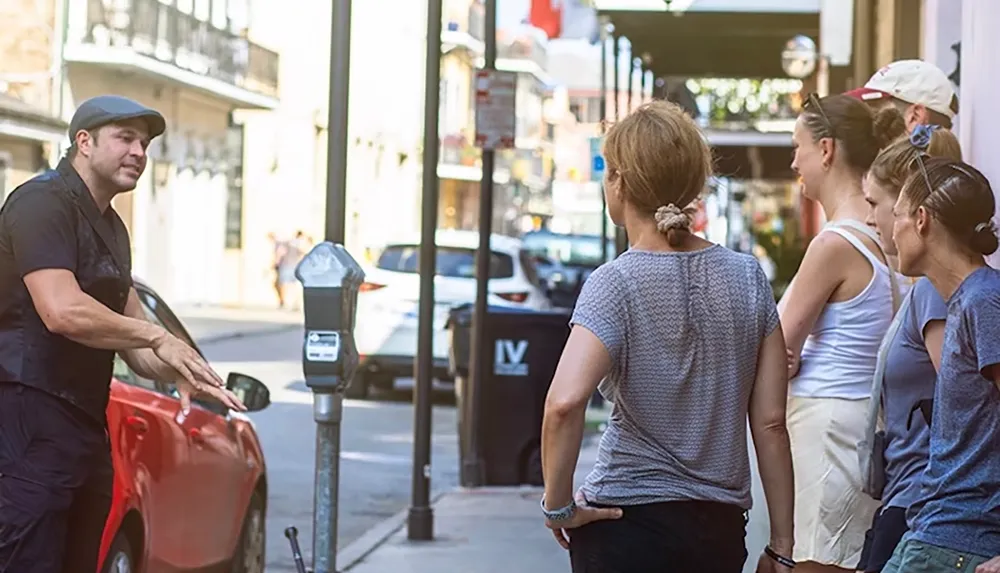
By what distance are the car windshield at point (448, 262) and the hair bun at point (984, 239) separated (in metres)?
16.7

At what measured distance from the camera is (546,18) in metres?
36.7

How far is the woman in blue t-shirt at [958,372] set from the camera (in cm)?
387

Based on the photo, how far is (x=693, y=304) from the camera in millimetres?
3969

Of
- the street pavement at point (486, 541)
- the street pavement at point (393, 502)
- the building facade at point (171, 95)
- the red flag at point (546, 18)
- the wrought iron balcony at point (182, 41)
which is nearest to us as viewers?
the street pavement at point (486, 541)

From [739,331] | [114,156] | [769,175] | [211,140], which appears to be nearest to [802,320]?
[739,331]

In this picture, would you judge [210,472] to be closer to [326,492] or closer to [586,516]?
[326,492]

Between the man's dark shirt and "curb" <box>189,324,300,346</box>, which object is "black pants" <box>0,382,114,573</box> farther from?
"curb" <box>189,324,300,346</box>

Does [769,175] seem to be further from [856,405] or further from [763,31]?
[856,405]

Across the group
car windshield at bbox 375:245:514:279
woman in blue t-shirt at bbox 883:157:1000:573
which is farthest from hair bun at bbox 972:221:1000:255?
car windshield at bbox 375:245:514:279

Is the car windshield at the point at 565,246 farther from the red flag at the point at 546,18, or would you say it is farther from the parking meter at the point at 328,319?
the parking meter at the point at 328,319

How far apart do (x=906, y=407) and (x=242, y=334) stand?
2922cm

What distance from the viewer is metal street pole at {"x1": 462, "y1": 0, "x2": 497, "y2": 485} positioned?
12.5 metres

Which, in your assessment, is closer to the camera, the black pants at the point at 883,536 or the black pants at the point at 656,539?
the black pants at the point at 656,539

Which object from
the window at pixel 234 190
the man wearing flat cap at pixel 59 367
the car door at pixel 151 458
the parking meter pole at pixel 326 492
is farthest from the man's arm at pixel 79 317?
the window at pixel 234 190
